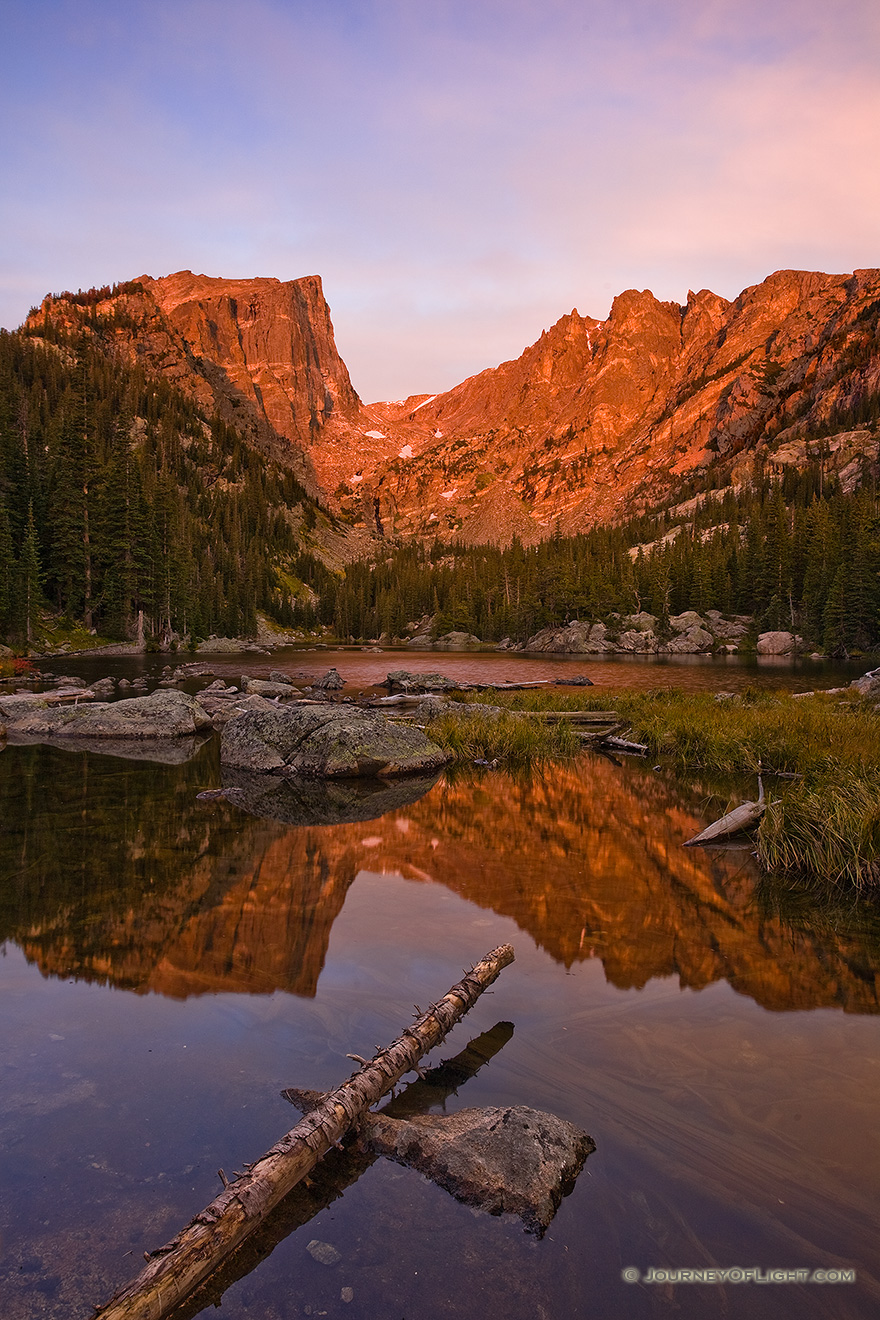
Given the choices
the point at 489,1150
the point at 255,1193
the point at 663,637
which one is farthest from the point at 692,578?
the point at 255,1193

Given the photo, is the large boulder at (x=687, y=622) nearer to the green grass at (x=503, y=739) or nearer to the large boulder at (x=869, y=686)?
→ the large boulder at (x=869, y=686)

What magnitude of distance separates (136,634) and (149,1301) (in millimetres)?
75580

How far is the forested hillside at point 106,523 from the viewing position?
64500mm

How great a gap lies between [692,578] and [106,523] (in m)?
87.1

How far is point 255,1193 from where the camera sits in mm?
3715

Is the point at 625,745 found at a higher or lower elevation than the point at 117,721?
lower

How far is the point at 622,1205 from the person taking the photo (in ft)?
14.1

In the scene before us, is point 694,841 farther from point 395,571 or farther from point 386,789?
point 395,571

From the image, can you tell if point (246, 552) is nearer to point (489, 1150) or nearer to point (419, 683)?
point (419, 683)

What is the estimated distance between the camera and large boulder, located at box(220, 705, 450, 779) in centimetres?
1844

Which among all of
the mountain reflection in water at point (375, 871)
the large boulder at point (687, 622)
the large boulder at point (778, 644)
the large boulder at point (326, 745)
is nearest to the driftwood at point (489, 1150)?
the mountain reflection in water at point (375, 871)

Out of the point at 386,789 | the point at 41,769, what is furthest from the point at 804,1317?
the point at 41,769

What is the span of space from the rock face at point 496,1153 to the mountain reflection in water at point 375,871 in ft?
8.51

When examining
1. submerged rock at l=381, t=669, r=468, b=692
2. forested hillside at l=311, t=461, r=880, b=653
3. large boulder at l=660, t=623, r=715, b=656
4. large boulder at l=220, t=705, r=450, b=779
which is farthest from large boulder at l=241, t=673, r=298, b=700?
large boulder at l=660, t=623, r=715, b=656
